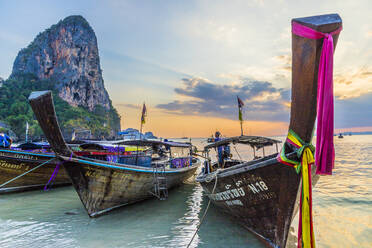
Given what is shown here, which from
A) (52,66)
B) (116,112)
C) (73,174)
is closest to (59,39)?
(52,66)

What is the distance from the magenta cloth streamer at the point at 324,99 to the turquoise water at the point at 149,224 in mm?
3480

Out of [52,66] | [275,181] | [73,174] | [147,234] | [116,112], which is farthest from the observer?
[116,112]

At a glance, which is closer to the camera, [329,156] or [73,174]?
[329,156]

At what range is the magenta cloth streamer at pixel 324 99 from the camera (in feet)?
7.37

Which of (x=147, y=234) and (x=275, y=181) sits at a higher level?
(x=275, y=181)

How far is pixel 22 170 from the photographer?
9617 mm

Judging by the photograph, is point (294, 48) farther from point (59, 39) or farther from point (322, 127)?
point (59, 39)

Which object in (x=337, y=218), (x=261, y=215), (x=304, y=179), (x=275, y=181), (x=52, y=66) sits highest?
(x=52, y=66)

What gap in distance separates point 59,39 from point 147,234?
106528 millimetres

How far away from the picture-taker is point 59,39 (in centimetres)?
8581

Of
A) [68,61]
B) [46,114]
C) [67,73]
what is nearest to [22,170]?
[46,114]

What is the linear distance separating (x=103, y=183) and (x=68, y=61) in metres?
93.4

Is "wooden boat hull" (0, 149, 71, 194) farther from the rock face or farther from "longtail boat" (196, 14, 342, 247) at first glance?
the rock face

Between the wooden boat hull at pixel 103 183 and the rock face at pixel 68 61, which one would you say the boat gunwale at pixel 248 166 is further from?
the rock face at pixel 68 61
